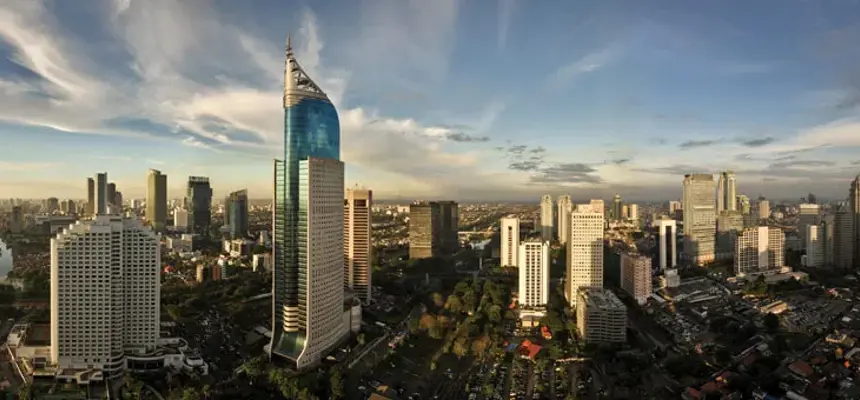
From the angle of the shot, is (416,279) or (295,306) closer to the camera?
(295,306)

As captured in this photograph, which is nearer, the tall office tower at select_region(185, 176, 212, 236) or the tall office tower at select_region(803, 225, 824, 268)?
the tall office tower at select_region(803, 225, 824, 268)

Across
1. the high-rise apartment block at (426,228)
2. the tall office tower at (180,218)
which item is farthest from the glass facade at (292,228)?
the tall office tower at (180,218)

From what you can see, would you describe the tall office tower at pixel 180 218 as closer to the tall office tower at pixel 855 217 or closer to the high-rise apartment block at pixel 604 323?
the high-rise apartment block at pixel 604 323

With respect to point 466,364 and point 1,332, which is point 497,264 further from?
point 1,332

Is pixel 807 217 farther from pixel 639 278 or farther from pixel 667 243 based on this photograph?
pixel 639 278

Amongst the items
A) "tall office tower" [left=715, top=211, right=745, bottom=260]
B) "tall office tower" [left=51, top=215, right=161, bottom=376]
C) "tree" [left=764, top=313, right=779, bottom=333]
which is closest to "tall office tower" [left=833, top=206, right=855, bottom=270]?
"tall office tower" [left=715, top=211, right=745, bottom=260]

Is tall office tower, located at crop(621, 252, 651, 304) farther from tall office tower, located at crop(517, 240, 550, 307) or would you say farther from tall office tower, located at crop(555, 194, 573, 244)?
tall office tower, located at crop(555, 194, 573, 244)

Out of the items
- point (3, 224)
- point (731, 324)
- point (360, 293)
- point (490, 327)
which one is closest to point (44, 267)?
point (3, 224)

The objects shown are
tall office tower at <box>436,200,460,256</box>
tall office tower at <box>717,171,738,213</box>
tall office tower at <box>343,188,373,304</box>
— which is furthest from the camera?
tall office tower at <box>717,171,738,213</box>
